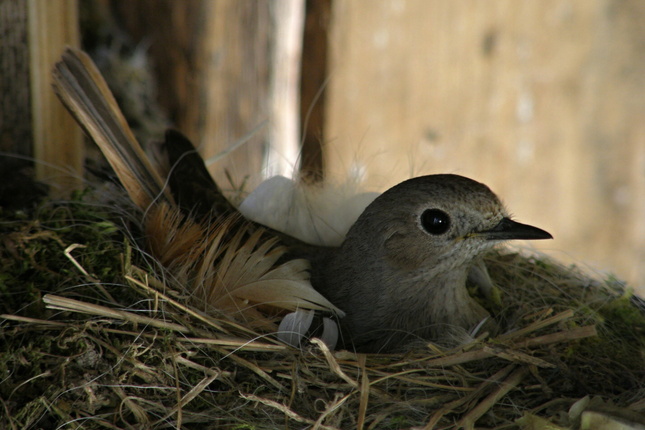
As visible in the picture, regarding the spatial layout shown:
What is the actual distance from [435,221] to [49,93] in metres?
1.12

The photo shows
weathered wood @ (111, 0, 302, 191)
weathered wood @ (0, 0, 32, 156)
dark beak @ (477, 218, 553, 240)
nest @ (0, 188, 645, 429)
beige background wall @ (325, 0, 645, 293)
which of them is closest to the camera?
nest @ (0, 188, 645, 429)

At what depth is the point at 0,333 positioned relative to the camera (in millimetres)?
1318

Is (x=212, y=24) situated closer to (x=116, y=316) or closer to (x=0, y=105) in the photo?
(x=0, y=105)

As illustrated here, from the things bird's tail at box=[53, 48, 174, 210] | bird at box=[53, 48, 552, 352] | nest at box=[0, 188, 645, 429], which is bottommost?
nest at box=[0, 188, 645, 429]

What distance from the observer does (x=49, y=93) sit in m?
1.83

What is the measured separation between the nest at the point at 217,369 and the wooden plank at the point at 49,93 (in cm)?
38

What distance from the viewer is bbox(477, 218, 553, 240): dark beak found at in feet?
5.08

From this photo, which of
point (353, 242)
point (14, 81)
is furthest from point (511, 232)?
point (14, 81)

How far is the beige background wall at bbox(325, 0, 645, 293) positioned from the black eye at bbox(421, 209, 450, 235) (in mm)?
800

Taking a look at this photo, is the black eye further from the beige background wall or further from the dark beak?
the beige background wall

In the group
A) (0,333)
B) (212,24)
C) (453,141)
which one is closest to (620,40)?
(453,141)

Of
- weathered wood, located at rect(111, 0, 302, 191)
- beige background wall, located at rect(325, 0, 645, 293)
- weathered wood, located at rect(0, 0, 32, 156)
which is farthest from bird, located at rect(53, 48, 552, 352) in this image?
weathered wood, located at rect(111, 0, 302, 191)

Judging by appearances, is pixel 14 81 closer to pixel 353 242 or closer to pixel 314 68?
pixel 353 242

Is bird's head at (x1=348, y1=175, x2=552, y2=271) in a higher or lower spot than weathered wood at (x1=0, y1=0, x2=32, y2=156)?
lower
